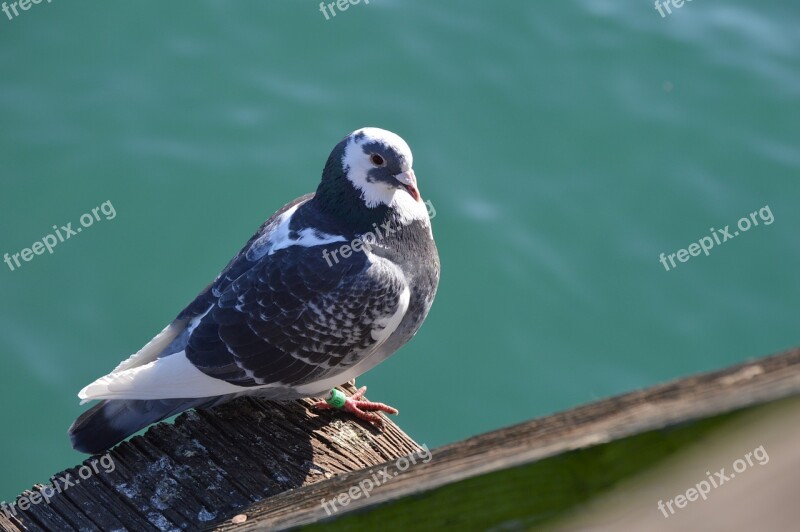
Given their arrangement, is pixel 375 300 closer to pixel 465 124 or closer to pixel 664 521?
pixel 664 521

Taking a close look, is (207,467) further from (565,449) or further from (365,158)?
(565,449)

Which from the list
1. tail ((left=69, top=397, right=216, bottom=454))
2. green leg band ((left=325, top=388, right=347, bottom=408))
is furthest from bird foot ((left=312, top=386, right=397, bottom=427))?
tail ((left=69, top=397, right=216, bottom=454))

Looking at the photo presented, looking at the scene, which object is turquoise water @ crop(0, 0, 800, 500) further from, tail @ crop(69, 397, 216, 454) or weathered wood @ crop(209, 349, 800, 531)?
weathered wood @ crop(209, 349, 800, 531)

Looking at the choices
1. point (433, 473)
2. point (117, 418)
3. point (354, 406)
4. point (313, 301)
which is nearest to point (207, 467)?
point (117, 418)

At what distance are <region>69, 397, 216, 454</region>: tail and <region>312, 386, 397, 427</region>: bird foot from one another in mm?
571

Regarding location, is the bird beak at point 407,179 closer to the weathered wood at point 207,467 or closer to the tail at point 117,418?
the weathered wood at point 207,467

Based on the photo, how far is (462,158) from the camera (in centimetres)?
897

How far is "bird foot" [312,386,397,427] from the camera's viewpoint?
14.9 feet

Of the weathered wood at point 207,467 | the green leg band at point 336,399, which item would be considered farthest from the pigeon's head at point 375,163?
the weathered wood at point 207,467

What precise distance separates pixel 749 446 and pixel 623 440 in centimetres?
19

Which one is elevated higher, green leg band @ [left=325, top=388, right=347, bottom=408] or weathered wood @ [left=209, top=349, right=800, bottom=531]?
green leg band @ [left=325, top=388, right=347, bottom=408]

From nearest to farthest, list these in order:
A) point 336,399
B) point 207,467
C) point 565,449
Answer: point 565,449
point 207,467
point 336,399

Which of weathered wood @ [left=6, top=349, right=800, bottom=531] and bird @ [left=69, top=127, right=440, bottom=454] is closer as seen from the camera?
weathered wood @ [left=6, top=349, right=800, bottom=531]

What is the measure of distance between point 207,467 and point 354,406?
1034 mm
